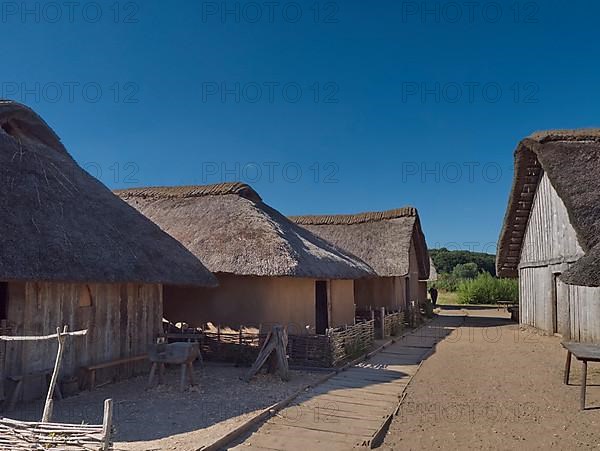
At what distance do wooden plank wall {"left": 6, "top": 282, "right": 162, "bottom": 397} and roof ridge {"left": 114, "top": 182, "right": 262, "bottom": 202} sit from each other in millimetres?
5533

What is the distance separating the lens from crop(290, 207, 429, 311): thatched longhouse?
2100 cm

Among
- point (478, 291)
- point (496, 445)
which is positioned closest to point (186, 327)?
point (496, 445)

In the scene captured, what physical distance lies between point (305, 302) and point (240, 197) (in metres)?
4.06

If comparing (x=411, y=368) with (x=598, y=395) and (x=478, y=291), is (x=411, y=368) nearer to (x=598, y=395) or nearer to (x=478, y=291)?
(x=598, y=395)

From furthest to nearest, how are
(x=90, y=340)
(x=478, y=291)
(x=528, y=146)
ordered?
(x=478, y=291), (x=528, y=146), (x=90, y=340)

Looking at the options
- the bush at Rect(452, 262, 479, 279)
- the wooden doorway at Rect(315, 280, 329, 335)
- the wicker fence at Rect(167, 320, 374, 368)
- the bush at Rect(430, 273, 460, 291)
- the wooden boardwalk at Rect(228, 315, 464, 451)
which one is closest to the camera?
the wooden boardwalk at Rect(228, 315, 464, 451)

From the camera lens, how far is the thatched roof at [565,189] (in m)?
9.20

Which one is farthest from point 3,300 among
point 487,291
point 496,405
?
point 487,291

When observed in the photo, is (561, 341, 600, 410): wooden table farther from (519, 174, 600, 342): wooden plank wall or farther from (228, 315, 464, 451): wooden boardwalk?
(519, 174, 600, 342): wooden plank wall

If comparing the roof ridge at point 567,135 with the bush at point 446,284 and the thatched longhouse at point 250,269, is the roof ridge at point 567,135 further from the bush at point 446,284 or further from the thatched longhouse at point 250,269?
the bush at point 446,284

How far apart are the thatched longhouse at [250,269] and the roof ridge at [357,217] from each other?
801 centimetres

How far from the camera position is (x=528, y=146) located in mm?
14992

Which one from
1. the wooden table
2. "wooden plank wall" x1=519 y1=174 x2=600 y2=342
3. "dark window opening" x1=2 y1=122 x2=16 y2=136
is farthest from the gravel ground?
"wooden plank wall" x1=519 y1=174 x2=600 y2=342

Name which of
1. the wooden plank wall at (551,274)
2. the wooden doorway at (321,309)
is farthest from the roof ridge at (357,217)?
the wooden doorway at (321,309)
